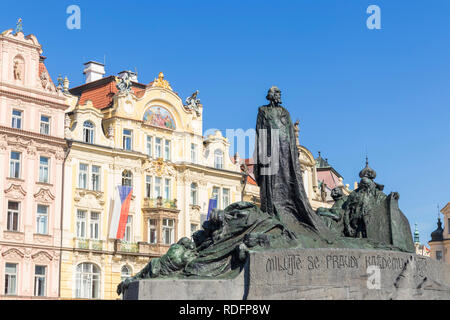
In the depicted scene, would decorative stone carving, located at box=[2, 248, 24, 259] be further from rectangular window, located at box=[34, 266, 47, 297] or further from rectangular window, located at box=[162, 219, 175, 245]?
rectangular window, located at box=[162, 219, 175, 245]

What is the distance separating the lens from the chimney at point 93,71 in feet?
164

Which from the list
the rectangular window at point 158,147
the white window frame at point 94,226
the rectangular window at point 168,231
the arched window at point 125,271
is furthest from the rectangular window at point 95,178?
the rectangular window at point 168,231

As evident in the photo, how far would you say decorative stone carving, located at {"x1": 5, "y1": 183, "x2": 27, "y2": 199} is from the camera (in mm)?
40000

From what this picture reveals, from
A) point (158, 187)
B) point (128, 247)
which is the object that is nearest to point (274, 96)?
point (128, 247)

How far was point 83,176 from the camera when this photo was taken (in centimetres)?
4375

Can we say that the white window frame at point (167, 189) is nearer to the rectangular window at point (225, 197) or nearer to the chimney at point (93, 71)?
the rectangular window at point (225, 197)

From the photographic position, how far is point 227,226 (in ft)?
49.2

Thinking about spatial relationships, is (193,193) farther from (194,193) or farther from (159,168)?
(159,168)

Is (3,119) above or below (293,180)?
above
